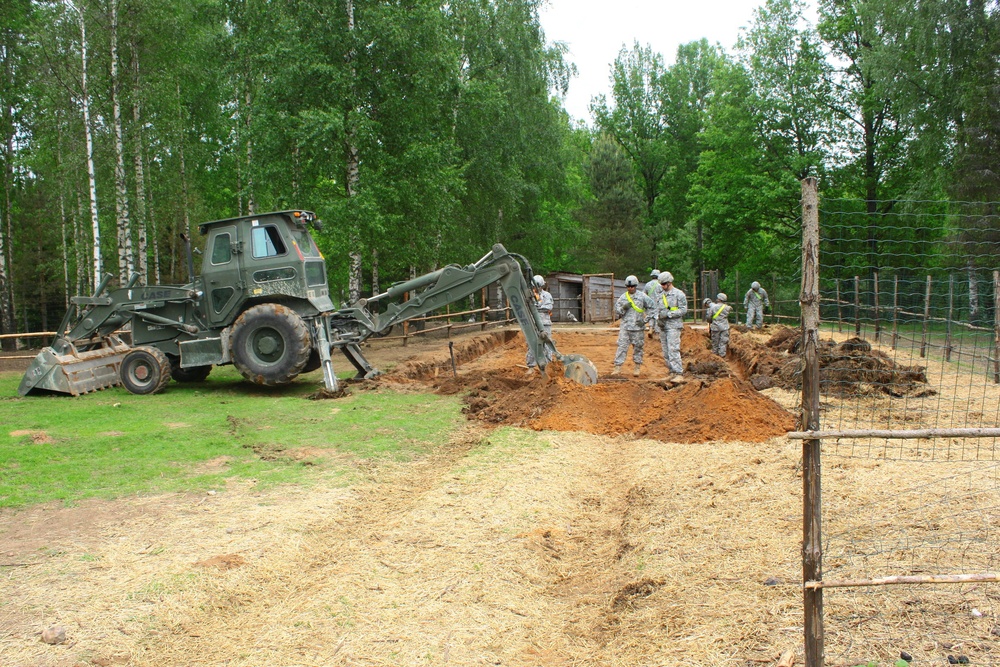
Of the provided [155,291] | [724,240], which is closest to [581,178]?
[724,240]

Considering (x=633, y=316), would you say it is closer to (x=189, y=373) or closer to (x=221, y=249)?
(x=221, y=249)

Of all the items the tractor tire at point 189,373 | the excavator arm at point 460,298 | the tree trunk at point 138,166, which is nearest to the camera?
the excavator arm at point 460,298

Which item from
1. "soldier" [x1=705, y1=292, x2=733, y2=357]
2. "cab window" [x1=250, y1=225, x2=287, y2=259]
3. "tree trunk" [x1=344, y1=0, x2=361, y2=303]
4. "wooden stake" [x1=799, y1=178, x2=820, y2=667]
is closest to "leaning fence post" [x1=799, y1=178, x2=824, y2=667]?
"wooden stake" [x1=799, y1=178, x2=820, y2=667]

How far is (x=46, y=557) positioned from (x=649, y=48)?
49211mm

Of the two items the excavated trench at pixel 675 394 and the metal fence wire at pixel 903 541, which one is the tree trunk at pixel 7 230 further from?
the metal fence wire at pixel 903 541

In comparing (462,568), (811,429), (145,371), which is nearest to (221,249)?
(145,371)

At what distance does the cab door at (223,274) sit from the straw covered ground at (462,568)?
19.6 feet

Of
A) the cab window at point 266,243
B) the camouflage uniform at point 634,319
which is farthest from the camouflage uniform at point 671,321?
the cab window at point 266,243

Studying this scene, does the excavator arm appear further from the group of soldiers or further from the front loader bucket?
the front loader bucket

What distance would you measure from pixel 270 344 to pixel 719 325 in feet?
31.1

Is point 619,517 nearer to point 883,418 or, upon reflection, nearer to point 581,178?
point 883,418

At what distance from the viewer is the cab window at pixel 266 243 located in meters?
12.3

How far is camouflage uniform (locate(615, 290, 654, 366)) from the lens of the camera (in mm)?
13172

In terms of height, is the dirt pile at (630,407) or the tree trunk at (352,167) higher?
the tree trunk at (352,167)
